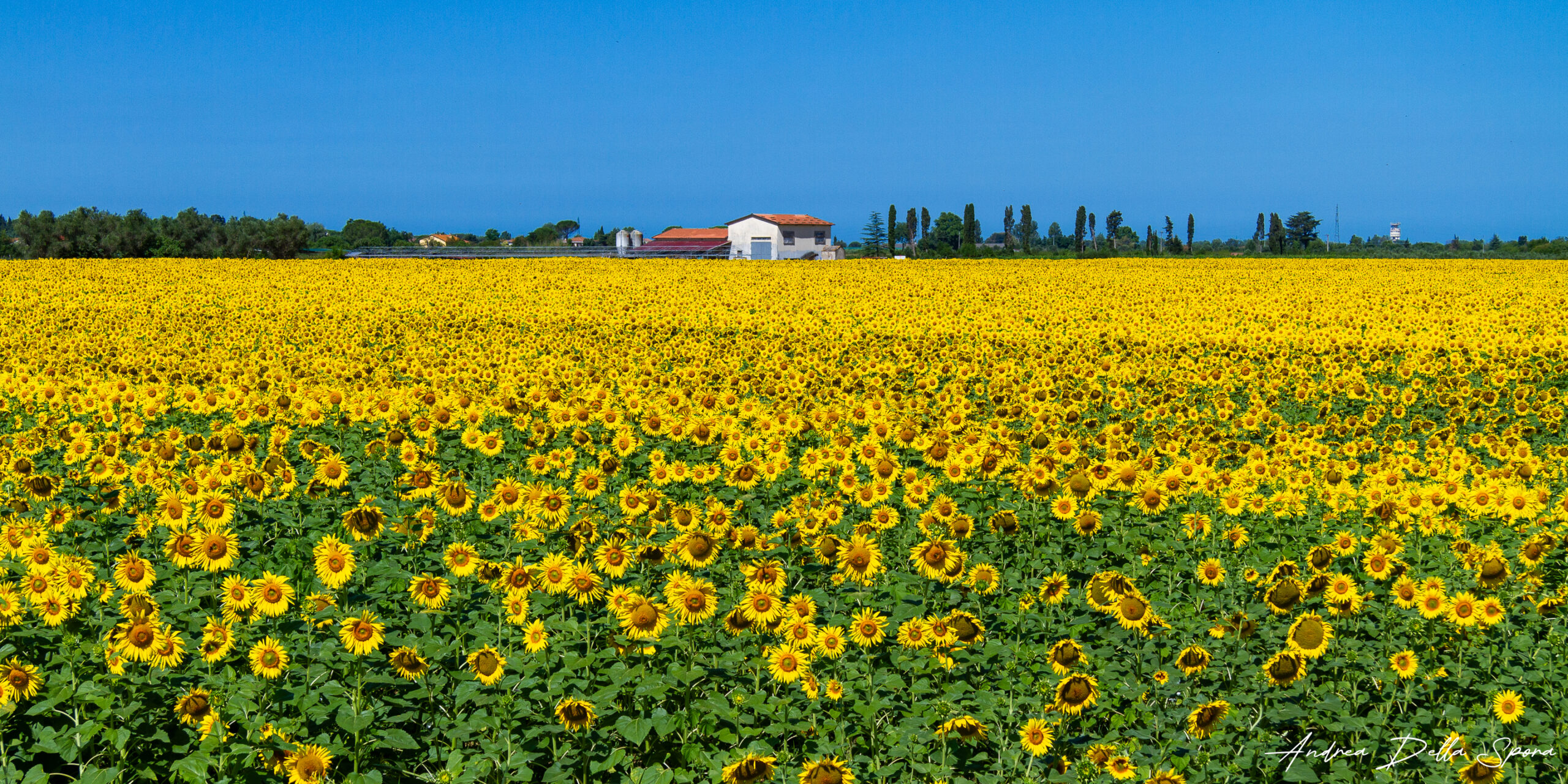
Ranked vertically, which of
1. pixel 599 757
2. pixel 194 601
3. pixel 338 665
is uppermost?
pixel 194 601

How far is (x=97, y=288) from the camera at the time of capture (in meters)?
37.5

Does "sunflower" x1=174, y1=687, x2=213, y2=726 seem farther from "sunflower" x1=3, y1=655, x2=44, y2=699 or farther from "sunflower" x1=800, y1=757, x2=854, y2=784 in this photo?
"sunflower" x1=800, y1=757, x2=854, y2=784

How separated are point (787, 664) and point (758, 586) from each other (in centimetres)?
45

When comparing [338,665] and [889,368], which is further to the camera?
[889,368]

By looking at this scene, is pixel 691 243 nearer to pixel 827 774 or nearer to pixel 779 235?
pixel 779 235

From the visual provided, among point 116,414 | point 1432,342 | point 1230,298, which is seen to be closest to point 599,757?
point 116,414

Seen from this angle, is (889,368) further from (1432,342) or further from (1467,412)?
(1432,342)

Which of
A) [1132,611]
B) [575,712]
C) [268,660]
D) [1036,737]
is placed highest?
[268,660]

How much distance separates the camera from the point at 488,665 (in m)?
4.88

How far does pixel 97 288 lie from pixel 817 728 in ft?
134

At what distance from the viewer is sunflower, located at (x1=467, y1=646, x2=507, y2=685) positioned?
15.9 feet

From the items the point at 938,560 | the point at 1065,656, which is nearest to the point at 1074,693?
the point at 1065,656

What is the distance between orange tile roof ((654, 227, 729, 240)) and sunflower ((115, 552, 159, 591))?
363ft

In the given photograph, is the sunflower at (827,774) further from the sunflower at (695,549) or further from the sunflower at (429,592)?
the sunflower at (429,592)
